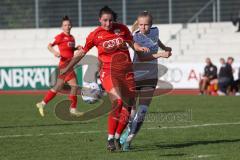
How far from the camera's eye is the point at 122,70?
10617mm

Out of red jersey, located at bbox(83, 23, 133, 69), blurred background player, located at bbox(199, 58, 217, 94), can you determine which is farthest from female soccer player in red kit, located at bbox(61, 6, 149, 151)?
blurred background player, located at bbox(199, 58, 217, 94)

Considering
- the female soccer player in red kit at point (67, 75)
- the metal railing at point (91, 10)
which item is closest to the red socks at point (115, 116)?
the female soccer player in red kit at point (67, 75)

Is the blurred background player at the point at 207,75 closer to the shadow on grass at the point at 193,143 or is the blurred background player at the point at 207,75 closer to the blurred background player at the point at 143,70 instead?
the shadow on grass at the point at 193,143

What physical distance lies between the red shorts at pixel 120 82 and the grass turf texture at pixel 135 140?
2.93 feet

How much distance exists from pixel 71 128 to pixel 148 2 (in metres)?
26.4

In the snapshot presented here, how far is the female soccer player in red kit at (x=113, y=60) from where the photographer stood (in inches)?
410

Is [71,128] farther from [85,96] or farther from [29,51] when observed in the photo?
[29,51]

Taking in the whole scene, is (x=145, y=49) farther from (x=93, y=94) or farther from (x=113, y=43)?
(x=93, y=94)

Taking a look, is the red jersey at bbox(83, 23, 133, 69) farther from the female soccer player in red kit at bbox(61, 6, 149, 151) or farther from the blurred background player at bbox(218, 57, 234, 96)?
the blurred background player at bbox(218, 57, 234, 96)

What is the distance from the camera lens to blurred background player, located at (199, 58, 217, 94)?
31527 millimetres

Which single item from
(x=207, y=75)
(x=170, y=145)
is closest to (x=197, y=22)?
(x=207, y=75)

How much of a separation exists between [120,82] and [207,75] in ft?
70.0

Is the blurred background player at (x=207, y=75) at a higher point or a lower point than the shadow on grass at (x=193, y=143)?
lower

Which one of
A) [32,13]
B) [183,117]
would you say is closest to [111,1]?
[32,13]
